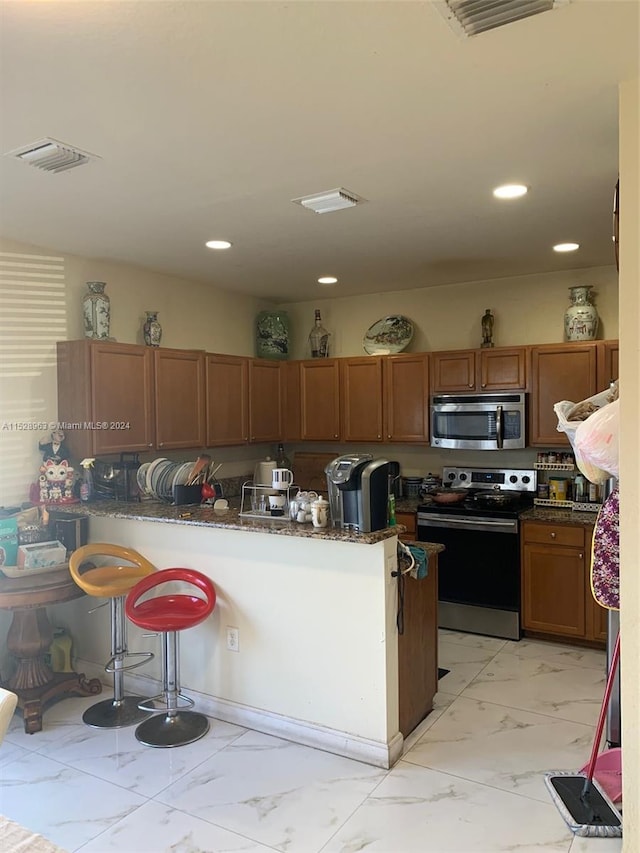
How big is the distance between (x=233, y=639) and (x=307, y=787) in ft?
2.75

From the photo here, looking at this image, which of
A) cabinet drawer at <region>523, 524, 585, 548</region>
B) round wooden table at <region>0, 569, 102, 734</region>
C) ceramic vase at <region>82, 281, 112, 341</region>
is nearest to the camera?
round wooden table at <region>0, 569, 102, 734</region>

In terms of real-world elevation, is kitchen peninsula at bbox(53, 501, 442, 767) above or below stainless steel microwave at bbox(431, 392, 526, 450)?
below

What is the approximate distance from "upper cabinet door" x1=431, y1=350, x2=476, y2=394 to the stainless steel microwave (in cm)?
6

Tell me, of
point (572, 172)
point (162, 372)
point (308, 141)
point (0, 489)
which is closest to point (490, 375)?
point (572, 172)

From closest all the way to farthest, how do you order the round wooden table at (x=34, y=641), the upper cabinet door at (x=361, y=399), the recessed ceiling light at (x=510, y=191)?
the recessed ceiling light at (x=510, y=191) < the round wooden table at (x=34, y=641) < the upper cabinet door at (x=361, y=399)

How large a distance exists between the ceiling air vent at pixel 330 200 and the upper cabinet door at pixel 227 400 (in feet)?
6.03

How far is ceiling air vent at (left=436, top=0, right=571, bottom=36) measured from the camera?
5.27 feet

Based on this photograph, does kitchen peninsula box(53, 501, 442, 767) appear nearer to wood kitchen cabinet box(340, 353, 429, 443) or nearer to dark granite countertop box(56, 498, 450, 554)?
dark granite countertop box(56, 498, 450, 554)

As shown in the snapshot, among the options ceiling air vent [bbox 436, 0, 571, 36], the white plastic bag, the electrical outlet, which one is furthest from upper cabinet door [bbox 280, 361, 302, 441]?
ceiling air vent [bbox 436, 0, 571, 36]

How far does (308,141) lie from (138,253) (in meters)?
1.98

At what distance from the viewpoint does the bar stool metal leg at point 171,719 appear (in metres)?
3.02

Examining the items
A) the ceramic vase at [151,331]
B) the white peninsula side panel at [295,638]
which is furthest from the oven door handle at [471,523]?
the ceramic vase at [151,331]

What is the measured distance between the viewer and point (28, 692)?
10.5ft

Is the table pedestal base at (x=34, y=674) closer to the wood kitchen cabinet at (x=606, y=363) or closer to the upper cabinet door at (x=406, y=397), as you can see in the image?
the upper cabinet door at (x=406, y=397)
